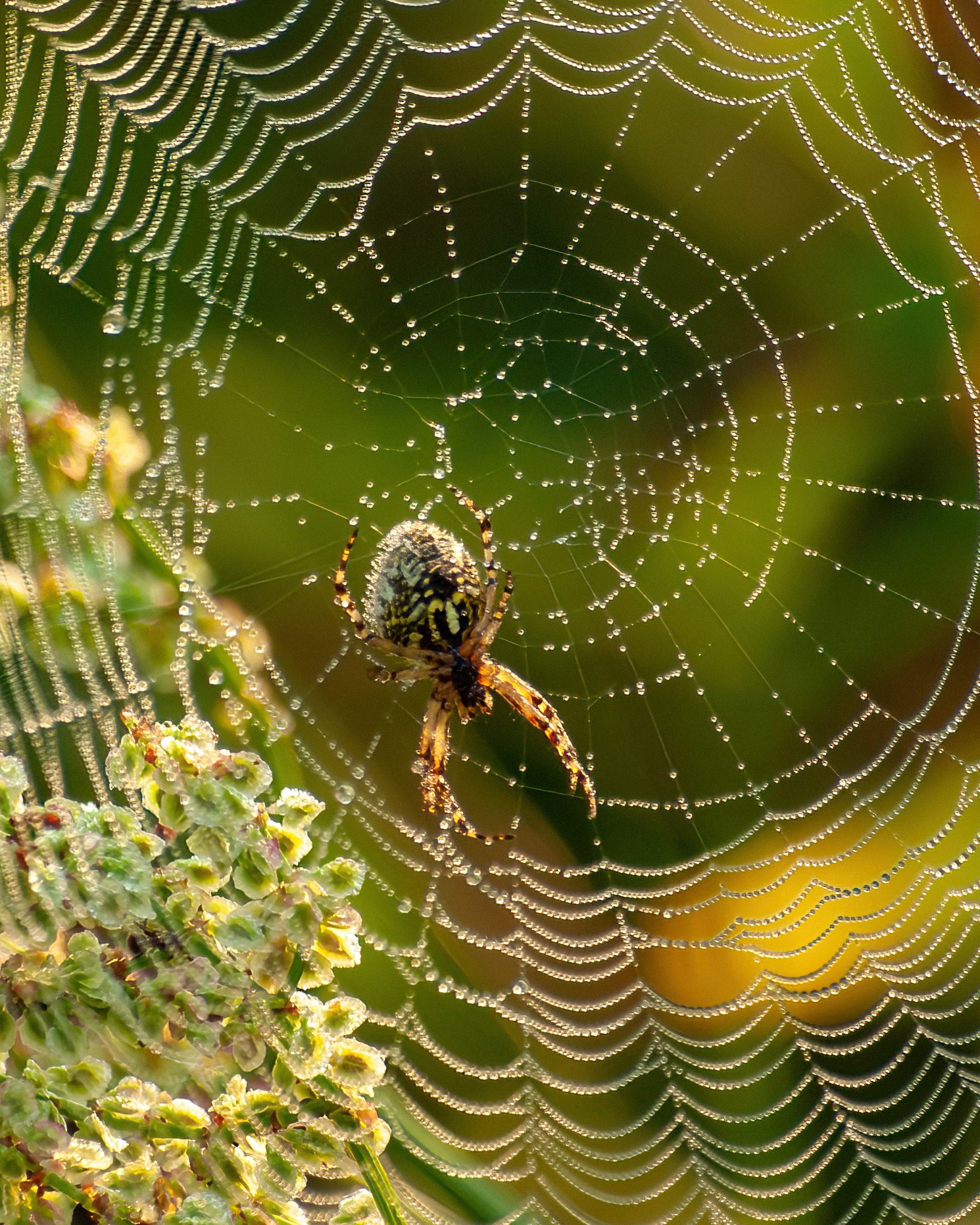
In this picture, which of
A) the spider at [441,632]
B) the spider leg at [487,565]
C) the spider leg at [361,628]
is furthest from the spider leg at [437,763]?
the spider leg at [487,565]

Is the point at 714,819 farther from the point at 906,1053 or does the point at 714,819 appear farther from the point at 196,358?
the point at 196,358

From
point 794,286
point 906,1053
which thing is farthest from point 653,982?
point 794,286

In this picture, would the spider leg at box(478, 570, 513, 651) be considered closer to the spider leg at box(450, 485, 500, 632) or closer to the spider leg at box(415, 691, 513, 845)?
the spider leg at box(450, 485, 500, 632)

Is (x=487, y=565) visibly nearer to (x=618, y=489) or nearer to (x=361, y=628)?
(x=361, y=628)

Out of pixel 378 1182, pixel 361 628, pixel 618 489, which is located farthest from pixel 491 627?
pixel 378 1182

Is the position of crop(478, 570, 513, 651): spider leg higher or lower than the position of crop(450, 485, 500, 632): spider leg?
lower

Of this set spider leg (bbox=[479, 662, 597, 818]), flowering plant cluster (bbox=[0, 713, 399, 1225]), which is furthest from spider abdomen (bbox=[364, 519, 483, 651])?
flowering plant cluster (bbox=[0, 713, 399, 1225])
